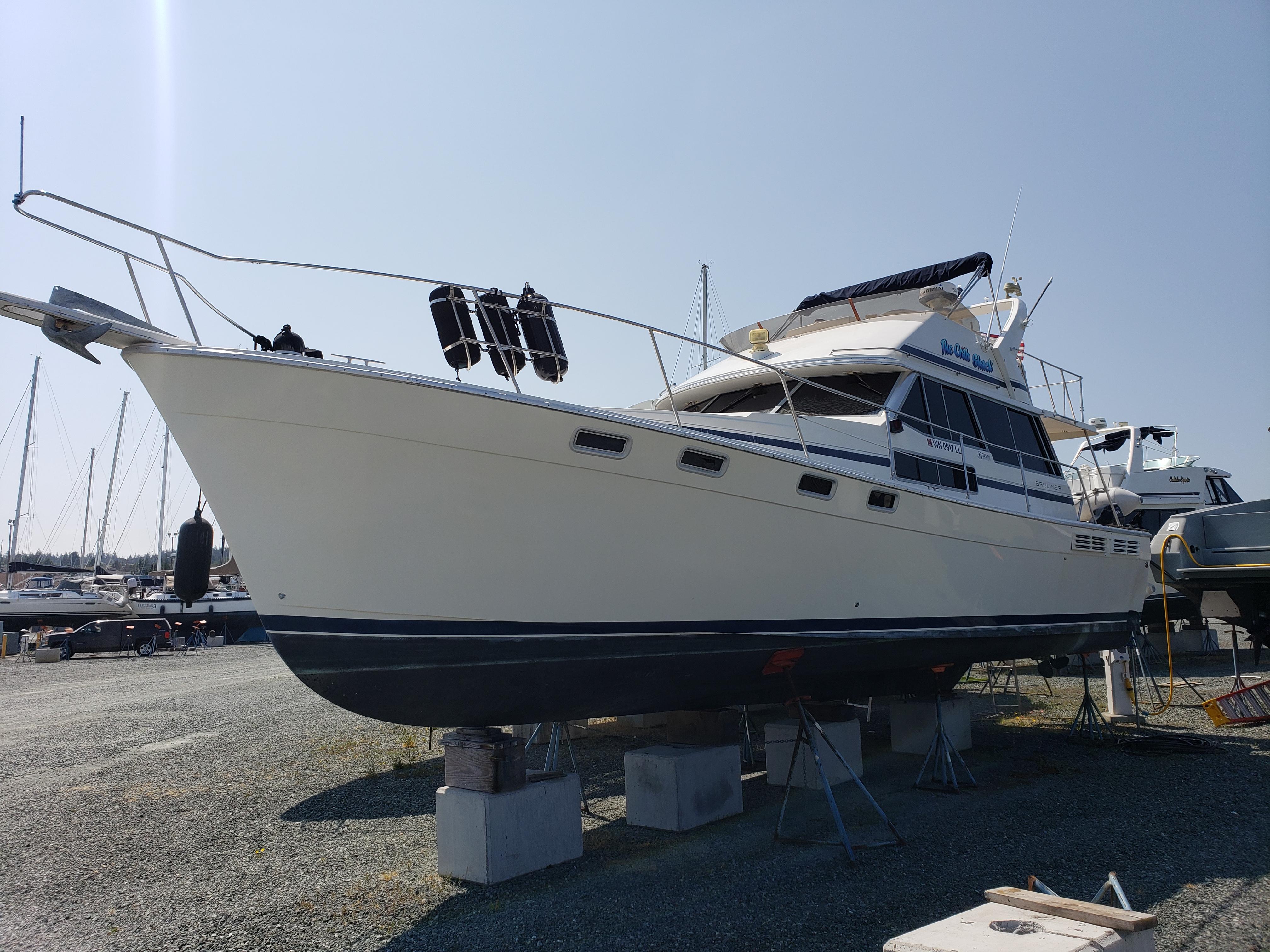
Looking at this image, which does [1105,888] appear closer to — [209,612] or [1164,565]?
[1164,565]

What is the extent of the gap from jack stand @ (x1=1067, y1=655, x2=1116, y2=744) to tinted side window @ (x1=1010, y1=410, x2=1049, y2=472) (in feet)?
6.71

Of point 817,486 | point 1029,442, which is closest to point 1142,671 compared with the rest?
point 1029,442

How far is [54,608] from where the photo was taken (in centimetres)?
2705

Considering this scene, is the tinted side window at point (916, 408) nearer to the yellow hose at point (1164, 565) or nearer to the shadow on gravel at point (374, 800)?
the yellow hose at point (1164, 565)

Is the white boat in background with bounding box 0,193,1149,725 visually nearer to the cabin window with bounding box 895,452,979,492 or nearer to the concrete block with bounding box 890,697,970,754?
the cabin window with bounding box 895,452,979,492

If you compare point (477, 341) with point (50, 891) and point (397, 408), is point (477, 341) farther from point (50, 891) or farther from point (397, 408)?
point (50, 891)

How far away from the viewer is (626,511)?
4.40 meters

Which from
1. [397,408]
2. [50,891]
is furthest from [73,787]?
[397,408]

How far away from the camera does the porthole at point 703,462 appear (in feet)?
15.0

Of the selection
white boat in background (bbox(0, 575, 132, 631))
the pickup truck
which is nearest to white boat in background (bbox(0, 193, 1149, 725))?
the pickup truck

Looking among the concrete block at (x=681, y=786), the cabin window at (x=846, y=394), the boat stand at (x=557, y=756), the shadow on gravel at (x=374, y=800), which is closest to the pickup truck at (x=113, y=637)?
the shadow on gravel at (x=374, y=800)

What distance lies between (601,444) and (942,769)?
14.1 feet

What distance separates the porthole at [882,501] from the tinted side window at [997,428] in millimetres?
2313

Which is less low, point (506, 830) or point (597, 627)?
point (597, 627)
